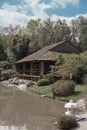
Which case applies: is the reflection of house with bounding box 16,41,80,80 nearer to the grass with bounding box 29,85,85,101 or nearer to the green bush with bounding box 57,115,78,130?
the grass with bounding box 29,85,85,101

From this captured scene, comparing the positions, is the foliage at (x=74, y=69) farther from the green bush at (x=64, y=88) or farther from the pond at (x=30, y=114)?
the pond at (x=30, y=114)

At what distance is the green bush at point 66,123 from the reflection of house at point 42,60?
76.2 feet

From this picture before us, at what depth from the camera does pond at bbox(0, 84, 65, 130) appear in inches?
595

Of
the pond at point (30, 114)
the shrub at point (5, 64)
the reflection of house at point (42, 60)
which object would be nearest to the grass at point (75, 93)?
the pond at point (30, 114)

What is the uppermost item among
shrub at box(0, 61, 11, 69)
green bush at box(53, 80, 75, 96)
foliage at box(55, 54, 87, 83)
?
foliage at box(55, 54, 87, 83)

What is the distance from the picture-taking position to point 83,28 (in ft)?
213

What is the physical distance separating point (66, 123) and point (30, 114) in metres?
4.51

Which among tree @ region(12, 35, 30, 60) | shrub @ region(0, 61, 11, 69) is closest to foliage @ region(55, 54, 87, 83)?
tree @ region(12, 35, 30, 60)

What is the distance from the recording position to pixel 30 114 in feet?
59.9

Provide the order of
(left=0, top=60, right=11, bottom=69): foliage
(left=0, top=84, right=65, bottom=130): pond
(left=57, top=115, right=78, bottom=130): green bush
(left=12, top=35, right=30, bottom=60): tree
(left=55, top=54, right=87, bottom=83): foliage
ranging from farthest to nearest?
(left=0, top=60, right=11, bottom=69): foliage < (left=12, top=35, right=30, bottom=60): tree < (left=55, top=54, right=87, bottom=83): foliage < (left=0, top=84, right=65, bottom=130): pond < (left=57, top=115, right=78, bottom=130): green bush

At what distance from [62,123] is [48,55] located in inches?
1065

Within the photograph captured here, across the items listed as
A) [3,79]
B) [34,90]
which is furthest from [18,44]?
[34,90]

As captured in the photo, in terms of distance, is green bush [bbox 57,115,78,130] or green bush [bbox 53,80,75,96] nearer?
green bush [bbox 57,115,78,130]

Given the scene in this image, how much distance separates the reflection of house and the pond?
48.0 feet
